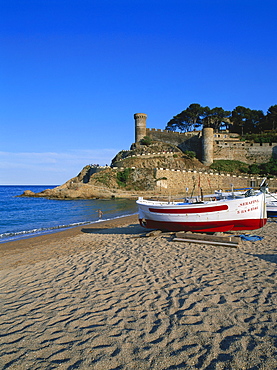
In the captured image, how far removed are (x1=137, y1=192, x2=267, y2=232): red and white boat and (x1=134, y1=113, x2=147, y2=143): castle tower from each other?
51644 mm

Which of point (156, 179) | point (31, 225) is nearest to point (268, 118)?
point (156, 179)

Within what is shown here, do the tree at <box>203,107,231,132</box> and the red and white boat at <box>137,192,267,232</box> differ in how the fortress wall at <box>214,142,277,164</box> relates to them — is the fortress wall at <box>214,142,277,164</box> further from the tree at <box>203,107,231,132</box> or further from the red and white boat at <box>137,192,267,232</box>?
the red and white boat at <box>137,192,267,232</box>

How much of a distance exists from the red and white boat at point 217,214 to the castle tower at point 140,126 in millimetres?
51644

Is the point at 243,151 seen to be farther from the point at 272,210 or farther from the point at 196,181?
the point at 272,210

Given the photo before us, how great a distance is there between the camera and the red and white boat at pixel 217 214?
10945 millimetres

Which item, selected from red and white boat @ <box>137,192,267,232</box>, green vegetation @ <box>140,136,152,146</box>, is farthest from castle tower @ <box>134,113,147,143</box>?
red and white boat @ <box>137,192,267,232</box>

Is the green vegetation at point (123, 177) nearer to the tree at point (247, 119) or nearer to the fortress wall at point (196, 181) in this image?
the fortress wall at point (196, 181)

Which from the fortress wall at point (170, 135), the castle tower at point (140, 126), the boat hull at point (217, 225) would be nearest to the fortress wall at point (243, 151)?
the fortress wall at point (170, 135)

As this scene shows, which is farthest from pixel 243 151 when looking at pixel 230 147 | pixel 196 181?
pixel 196 181

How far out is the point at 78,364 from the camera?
11.6 ft

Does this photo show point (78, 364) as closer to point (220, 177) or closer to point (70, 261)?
point (70, 261)

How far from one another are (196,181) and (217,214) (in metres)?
36.0

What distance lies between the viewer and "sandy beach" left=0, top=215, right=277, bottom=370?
3.63 meters

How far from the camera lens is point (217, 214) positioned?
11.0 metres
